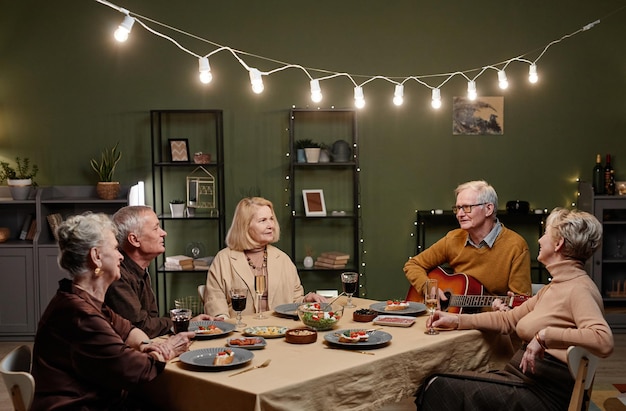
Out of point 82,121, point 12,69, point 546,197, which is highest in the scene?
point 12,69

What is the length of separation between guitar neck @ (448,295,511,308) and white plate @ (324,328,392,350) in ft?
2.57

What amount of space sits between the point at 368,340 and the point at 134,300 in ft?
3.35

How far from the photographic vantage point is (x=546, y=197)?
21.9ft

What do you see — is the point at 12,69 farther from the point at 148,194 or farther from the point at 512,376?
the point at 512,376

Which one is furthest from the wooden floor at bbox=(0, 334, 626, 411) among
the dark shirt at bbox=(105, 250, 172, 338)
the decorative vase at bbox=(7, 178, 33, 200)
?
the dark shirt at bbox=(105, 250, 172, 338)

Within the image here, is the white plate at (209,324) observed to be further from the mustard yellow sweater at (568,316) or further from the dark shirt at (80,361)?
the mustard yellow sweater at (568,316)

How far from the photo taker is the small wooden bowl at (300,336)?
9.89ft

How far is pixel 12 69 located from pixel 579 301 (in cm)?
528

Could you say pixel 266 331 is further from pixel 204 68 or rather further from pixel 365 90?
pixel 365 90

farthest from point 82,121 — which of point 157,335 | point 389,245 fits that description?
point 157,335

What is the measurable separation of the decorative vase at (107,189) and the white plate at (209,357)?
3.64 m

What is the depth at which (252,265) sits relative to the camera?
4.13 metres

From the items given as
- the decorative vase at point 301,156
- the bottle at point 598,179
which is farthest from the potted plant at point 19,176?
the bottle at point 598,179

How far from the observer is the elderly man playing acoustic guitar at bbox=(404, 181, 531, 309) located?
404cm
